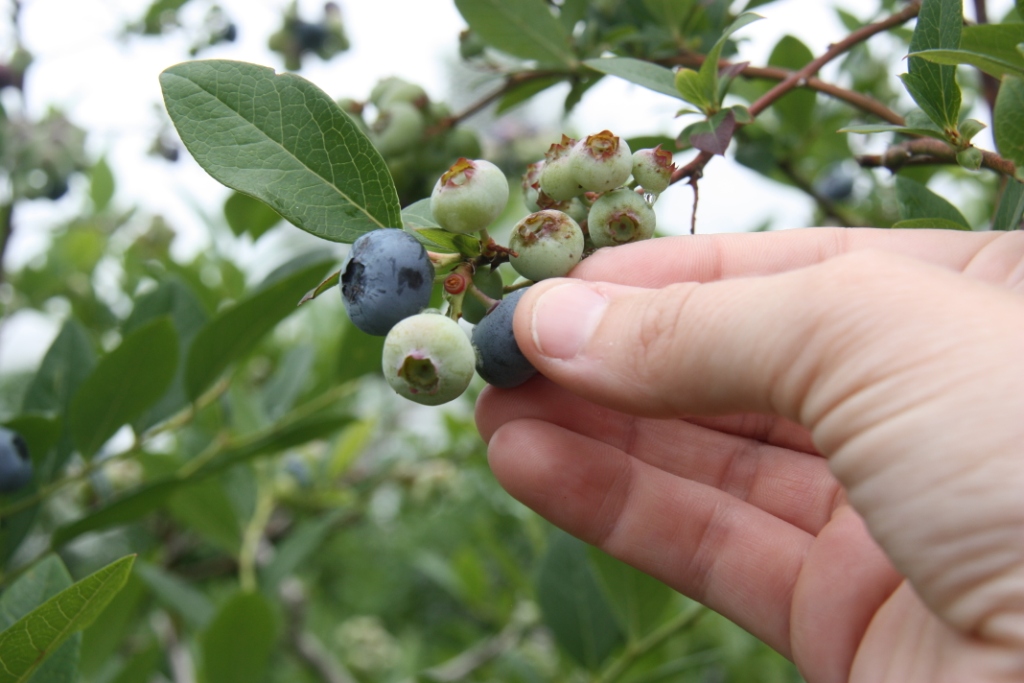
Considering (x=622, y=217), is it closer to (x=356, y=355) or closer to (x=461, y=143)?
(x=461, y=143)

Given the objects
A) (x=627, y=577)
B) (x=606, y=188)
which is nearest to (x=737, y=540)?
(x=627, y=577)

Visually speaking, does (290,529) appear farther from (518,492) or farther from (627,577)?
(518,492)

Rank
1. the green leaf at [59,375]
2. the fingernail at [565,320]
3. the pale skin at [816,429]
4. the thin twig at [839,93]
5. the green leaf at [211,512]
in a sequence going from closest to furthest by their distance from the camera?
1. the pale skin at [816,429]
2. the fingernail at [565,320]
3. the thin twig at [839,93]
4. the green leaf at [59,375]
5. the green leaf at [211,512]

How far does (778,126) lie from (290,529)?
1.75m

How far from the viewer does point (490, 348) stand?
72 cm

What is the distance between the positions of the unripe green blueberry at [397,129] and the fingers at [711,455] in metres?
0.49

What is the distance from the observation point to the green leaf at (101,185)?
7.16 feet

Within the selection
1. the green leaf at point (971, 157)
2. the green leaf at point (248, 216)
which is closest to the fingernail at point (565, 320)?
the green leaf at point (971, 157)

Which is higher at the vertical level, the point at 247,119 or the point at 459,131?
the point at 247,119

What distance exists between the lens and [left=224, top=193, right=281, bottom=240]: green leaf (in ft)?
4.67

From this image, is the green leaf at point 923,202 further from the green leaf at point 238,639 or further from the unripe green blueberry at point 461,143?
the green leaf at point 238,639

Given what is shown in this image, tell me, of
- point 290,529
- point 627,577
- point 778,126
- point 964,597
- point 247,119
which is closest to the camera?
point 964,597

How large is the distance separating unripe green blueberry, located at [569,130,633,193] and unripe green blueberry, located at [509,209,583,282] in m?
0.04

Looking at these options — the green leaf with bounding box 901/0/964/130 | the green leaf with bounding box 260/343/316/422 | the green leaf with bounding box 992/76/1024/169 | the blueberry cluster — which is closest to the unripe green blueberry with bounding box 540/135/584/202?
the blueberry cluster
